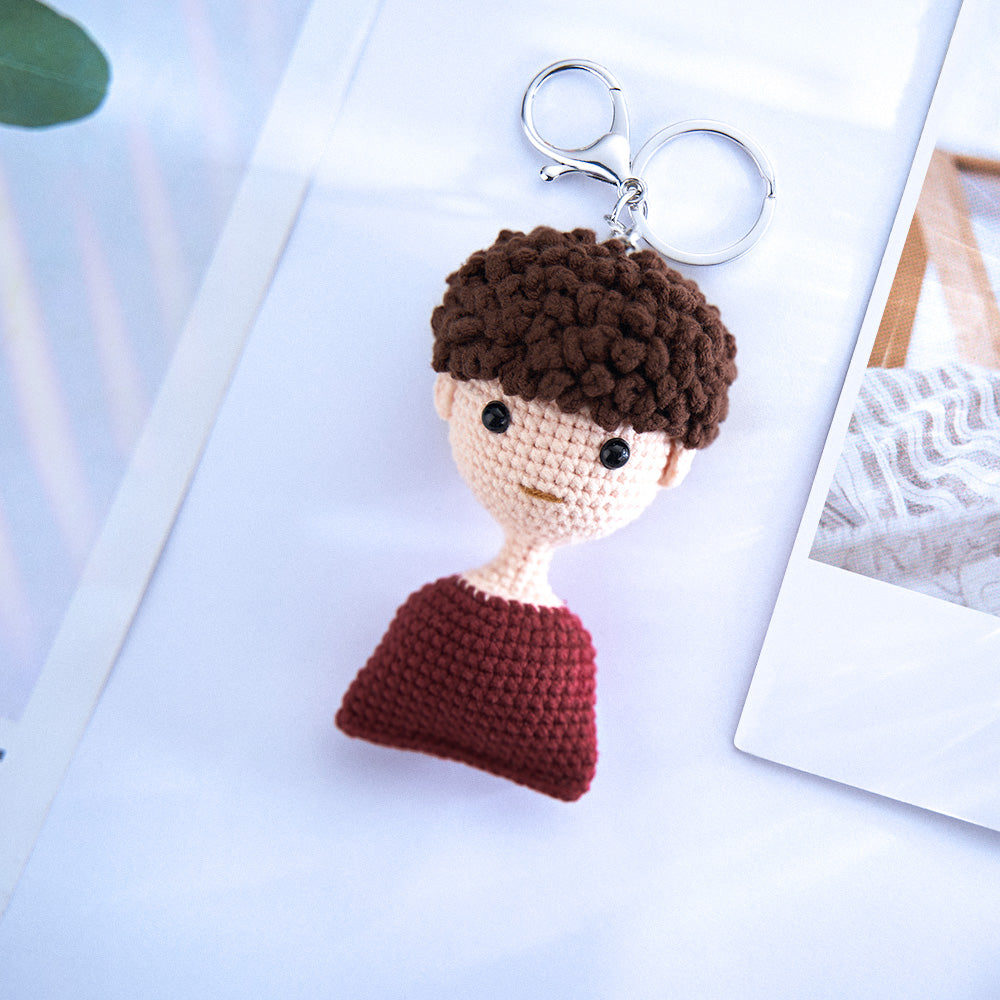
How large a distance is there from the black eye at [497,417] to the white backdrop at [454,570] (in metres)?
0.16

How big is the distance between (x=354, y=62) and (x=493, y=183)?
0.55 ft

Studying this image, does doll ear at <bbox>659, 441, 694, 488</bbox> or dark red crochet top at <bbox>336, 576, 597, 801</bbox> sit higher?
doll ear at <bbox>659, 441, 694, 488</bbox>

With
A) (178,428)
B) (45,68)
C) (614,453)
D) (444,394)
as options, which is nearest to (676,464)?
(614,453)

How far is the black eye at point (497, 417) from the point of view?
0.63 meters

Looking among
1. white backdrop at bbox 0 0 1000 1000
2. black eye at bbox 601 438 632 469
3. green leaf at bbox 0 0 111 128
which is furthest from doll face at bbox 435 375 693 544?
green leaf at bbox 0 0 111 128

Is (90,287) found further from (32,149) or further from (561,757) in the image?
(561,757)

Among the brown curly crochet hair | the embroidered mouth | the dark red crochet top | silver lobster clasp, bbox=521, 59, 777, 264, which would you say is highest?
silver lobster clasp, bbox=521, 59, 777, 264

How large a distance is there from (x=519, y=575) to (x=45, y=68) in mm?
585

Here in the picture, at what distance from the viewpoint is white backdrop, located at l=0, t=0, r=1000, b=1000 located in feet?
2.39

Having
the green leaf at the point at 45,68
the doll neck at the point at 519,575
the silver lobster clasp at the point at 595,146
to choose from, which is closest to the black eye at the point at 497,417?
→ the doll neck at the point at 519,575

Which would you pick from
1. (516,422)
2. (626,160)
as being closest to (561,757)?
(516,422)

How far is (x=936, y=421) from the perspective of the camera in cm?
75

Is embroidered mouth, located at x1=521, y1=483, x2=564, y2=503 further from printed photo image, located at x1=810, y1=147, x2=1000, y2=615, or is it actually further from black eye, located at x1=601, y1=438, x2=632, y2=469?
printed photo image, located at x1=810, y1=147, x2=1000, y2=615

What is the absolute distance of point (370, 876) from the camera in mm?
743
